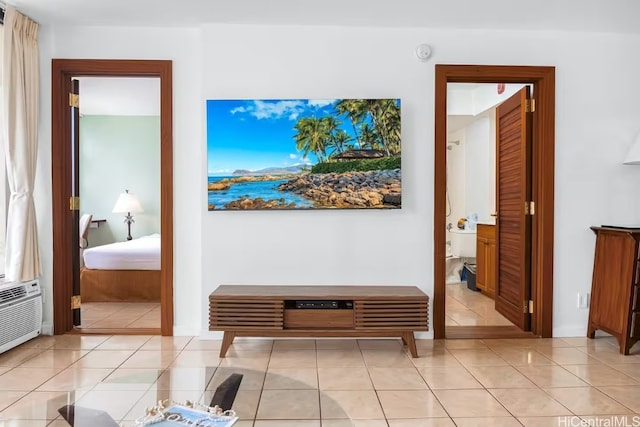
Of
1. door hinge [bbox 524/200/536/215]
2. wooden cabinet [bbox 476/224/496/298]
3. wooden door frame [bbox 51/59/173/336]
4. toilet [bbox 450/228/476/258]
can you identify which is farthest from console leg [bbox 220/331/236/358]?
toilet [bbox 450/228/476/258]

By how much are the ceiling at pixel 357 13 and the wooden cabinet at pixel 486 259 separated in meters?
2.32

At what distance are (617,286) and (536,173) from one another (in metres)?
1.02

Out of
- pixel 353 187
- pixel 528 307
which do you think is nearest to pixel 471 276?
pixel 528 307

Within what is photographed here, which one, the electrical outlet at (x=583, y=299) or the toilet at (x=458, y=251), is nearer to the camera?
the electrical outlet at (x=583, y=299)

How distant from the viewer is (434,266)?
11.4 ft

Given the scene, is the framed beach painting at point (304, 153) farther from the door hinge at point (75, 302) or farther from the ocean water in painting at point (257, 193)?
the door hinge at point (75, 302)

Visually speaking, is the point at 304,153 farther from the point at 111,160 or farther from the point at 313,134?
the point at 111,160

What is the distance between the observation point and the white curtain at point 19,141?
316 centimetres

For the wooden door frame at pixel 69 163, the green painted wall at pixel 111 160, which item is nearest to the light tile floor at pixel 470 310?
the wooden door frame at pixel 69 163

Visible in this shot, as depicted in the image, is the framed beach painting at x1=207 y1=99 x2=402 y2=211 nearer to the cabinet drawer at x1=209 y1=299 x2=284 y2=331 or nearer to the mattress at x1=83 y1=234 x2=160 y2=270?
the cabinet drawer at x1=209 y1=299 x2=284 y2=331

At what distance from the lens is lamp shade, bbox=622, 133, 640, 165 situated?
3.41m

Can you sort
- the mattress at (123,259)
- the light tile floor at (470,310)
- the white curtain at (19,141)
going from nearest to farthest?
1. the white curtain at (19,141)
2. the light tile floor at (470,310)
3. the mattress at (123,259)

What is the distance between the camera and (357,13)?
126 inches

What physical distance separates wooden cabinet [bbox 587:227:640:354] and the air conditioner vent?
4.33 metres
